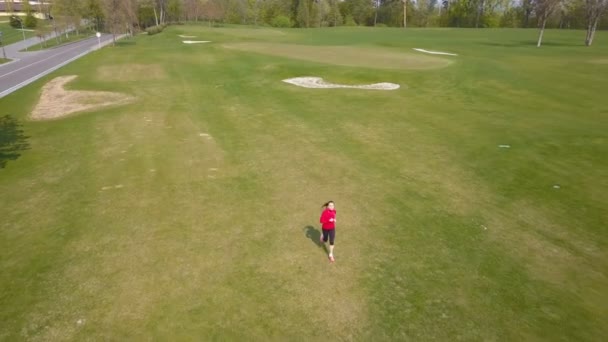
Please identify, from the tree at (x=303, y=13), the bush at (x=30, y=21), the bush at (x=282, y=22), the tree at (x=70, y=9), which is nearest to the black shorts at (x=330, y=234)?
the tree at (x=70, y=9)

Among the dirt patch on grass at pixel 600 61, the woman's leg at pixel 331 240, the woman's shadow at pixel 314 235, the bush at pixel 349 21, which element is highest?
the bush at pixel 349 21

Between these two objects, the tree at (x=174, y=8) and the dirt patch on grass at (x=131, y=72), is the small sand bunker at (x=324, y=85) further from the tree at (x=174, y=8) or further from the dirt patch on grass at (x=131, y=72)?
the tree at (x=174, y=8)

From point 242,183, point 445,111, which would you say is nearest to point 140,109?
point 242,183

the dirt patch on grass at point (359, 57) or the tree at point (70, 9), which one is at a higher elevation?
the tree at point (70, 9)

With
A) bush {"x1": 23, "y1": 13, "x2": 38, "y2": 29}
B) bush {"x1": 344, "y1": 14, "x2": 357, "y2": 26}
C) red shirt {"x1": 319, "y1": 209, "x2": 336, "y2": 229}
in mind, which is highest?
bush {"x1": 344, "y1": 14, "x2": 357, "y2": 26}

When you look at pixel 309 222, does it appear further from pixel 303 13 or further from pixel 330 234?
pixel 303 13

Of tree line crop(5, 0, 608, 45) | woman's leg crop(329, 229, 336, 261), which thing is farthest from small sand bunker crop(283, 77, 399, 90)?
tree line crop(5, 0, 608, 45)

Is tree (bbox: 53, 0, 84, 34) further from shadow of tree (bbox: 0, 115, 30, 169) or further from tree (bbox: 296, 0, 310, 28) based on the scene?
shadow of tree (bbox: 0, 115, 30, 169)
